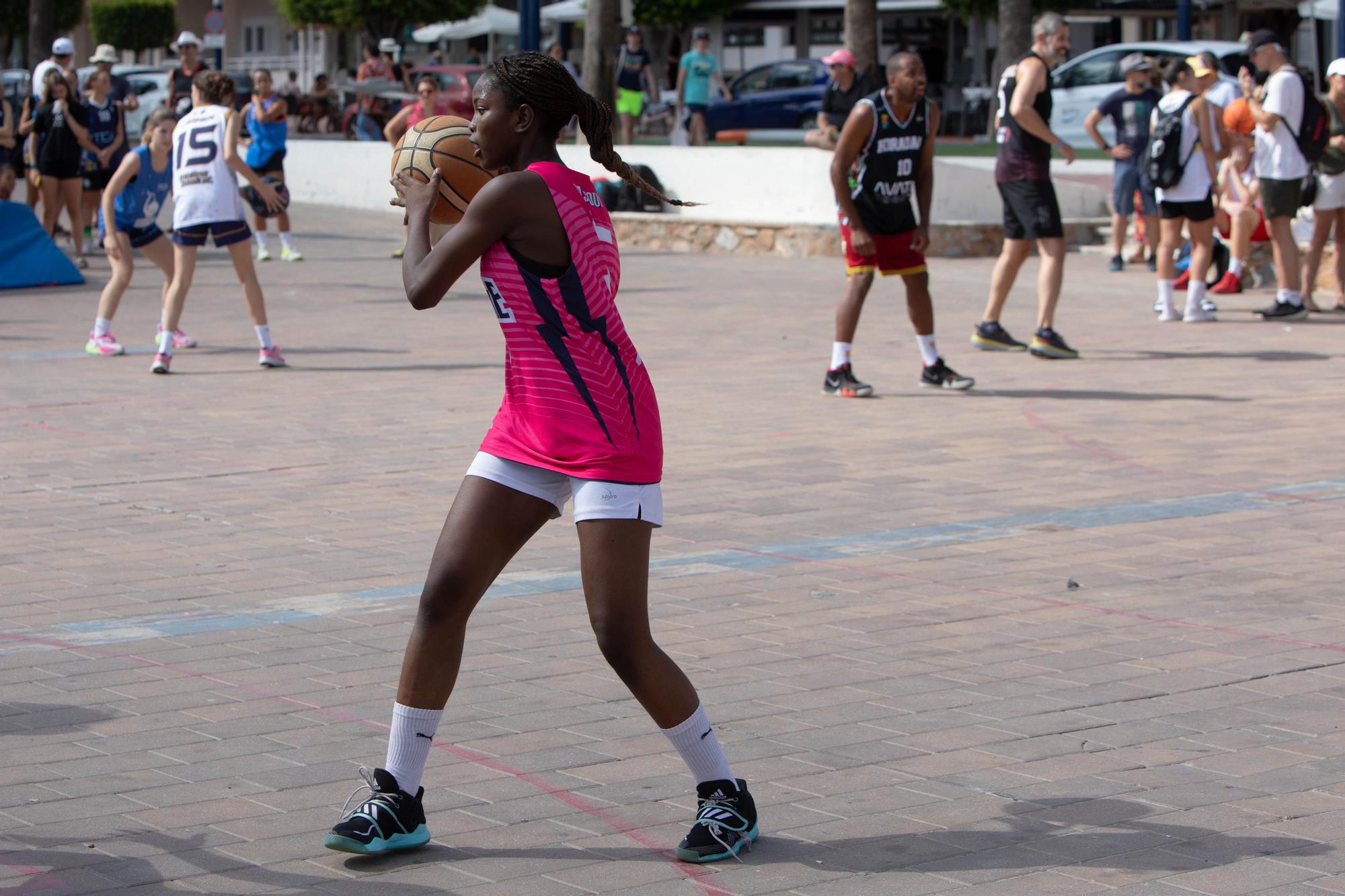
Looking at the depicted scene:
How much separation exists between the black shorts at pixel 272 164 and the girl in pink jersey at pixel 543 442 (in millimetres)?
15270

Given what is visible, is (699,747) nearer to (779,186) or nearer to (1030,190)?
(1030,190)

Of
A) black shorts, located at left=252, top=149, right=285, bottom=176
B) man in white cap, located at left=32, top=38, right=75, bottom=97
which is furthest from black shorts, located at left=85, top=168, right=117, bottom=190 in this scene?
black shorts, located at left=252, top=149, right=285, bottom=176

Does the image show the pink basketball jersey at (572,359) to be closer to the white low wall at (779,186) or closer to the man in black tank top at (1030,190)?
the man in black tank top at (1030,190)

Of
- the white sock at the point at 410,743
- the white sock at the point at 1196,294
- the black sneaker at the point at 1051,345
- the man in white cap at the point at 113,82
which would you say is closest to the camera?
the white sock at the point at 410,743

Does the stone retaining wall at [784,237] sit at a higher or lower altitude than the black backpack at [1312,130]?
lower

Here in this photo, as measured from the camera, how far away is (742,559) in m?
6.80

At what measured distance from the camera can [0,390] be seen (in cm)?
1077

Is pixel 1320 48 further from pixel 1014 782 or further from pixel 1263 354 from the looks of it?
pixel 1014 782

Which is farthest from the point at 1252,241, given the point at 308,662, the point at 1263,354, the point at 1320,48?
the point at 1320,48

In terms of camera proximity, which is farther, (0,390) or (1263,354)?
(1263,354)

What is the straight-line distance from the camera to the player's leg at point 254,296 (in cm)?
1142

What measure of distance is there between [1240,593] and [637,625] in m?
3.16

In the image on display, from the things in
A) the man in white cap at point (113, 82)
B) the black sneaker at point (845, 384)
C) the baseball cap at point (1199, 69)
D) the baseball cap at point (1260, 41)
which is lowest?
the black sneaker at point (845, 384)

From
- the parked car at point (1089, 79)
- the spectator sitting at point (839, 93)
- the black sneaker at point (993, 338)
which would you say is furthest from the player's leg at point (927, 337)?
the parked car at point (1089, 79)
